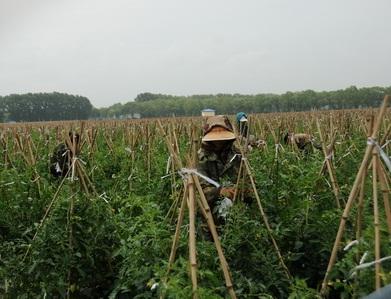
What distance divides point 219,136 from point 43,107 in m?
91.3

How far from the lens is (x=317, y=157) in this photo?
5.80 m

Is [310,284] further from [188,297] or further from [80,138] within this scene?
[80,138]

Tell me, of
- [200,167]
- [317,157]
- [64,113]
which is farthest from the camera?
[64,113]

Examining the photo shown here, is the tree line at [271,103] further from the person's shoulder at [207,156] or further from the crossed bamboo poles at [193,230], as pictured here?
the crossed bamboo poles at [193,230]

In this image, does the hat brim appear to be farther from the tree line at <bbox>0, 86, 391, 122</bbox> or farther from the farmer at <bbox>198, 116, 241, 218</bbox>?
the tree line at <bbox>0, 86, 391, 122</bbox>

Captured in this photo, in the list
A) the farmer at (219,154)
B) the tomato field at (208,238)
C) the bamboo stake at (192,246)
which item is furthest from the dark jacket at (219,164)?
the bamboo stake at (192,246)

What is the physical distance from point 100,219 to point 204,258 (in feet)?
5.13

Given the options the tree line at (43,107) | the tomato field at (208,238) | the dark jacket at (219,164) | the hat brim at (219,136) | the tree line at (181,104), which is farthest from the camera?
the tree line at (43,107)

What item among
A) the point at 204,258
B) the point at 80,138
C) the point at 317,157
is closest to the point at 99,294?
the point at 80,138

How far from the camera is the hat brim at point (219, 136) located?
4617 millimetres

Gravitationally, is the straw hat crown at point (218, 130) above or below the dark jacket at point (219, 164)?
above

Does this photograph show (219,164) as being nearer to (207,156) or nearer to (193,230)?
(207,156)

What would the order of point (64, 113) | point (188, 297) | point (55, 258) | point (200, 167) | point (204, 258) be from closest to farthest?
point (188, 297) < point (204, 258) < point (55, 258) < point (200, 167) < point (64, 113)

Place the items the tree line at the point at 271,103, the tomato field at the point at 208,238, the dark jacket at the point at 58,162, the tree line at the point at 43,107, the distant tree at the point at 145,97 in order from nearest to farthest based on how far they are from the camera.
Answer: the tomato field at the point at 208,238, the dark jacket at the point at 58,162, the tree line at the point at 271,103, the tree line at the point at 43,107, the distant tree at the point at 145,97
